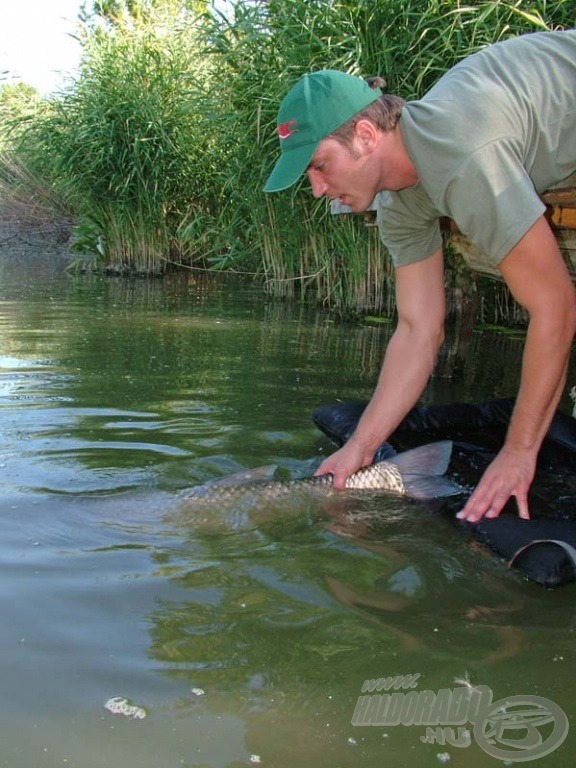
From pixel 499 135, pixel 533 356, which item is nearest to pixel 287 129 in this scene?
pixel 499 135

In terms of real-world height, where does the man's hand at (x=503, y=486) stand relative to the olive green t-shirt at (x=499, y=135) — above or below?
below

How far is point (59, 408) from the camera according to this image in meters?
4.50

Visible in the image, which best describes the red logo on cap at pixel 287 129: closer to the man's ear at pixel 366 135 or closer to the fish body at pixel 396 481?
the man's ear at pixel 366 135

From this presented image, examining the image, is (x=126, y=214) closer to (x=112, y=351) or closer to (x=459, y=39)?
(x=112, y=351)

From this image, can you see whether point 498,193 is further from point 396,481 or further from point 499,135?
point 396,481

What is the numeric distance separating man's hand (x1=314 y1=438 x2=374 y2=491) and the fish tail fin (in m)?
0.12

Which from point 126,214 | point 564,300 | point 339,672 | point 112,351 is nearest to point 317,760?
point 339,672

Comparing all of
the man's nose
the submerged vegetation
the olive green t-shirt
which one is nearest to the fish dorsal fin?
the olive green t-shirt

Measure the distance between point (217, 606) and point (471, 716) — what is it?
2.55 ft

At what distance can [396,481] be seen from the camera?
318 cm

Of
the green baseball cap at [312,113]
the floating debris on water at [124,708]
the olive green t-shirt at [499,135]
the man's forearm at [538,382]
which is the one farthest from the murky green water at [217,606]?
the green baseball cap at [312,113]

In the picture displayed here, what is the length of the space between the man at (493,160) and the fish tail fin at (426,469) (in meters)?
0.34

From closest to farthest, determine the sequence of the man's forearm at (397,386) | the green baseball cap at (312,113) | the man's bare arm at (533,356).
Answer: the man's bare arm at (533,356) < the green baseball cap at (312,113) < the man's forearm at (397,386)

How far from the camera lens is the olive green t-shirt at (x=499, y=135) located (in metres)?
2.38
